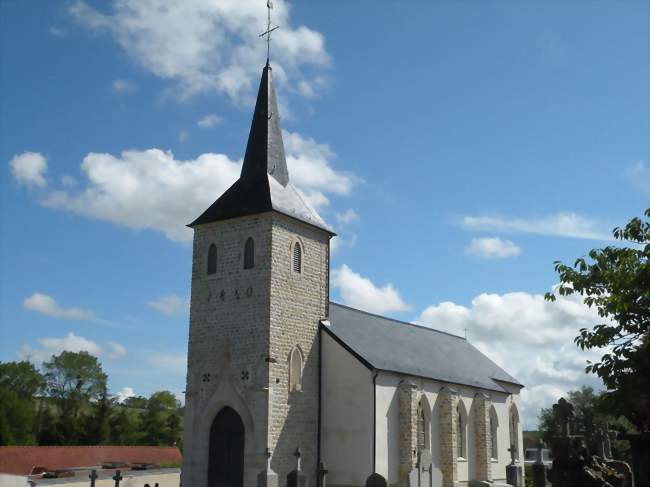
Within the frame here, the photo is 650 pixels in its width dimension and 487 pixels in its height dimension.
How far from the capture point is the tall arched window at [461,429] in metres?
32.7

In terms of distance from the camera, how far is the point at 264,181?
28172 mm

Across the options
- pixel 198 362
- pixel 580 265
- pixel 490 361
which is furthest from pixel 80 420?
pixel 580 265

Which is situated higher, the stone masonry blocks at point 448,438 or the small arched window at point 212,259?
the small arched window at point 212,259

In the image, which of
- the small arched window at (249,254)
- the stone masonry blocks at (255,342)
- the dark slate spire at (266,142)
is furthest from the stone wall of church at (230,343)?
the dark slate spire at (266,142)

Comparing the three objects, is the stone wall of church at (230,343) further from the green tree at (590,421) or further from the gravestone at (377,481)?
the green tree at (590,421)

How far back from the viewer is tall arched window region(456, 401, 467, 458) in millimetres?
32719

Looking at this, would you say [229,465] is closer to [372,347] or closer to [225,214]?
[372,347]

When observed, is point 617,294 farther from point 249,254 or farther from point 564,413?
point 249,254

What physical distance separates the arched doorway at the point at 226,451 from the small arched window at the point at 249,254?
5758 mm

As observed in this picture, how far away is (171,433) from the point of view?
60875 mm

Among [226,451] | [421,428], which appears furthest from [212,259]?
[421,428]

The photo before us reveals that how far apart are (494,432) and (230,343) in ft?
59.1

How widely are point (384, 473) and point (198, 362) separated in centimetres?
Result: 870

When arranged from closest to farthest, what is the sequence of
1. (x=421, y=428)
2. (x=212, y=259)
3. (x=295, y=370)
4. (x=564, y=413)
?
1. (x=564, y=413)
2. (x=295, y=370)
3. (x=212, y=259)
4. (x=421, y=428)
